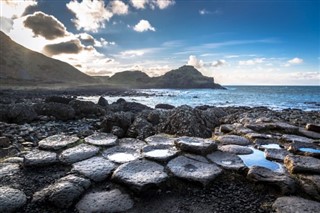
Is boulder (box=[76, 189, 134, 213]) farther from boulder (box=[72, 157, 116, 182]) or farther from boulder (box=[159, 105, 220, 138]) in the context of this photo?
boulder (box=[159, 105, 220, 138])

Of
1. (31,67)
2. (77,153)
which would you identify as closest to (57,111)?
(77,153)

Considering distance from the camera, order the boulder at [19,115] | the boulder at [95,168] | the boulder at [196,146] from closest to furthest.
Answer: the boulder at [95,168] → the boulder at [196,146] → the boulder at [19,115]

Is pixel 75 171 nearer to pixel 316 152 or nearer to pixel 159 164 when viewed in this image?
pixel 159 164

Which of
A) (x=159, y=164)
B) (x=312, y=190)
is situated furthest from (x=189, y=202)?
(x=312, y=190)

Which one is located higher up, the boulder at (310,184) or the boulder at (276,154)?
the boulder at (276,154)

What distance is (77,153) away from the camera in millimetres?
4289

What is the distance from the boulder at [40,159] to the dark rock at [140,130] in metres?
3.50

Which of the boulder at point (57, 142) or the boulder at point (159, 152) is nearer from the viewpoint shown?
the boulder at point (159, 152)

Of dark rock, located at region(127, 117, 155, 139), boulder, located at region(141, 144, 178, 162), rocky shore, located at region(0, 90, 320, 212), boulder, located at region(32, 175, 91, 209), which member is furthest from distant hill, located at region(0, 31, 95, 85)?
boulder, located at region(32, 175, 91, 209)

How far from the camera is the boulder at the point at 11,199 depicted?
9.75 feet

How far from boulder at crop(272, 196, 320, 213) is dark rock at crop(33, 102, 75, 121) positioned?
1126 cm

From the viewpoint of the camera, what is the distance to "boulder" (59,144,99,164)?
4099mm

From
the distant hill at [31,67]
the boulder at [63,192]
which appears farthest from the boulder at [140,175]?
the distant hill at [31,67]

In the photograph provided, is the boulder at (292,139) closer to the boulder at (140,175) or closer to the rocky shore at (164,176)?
the rocky shore at (164,176)
